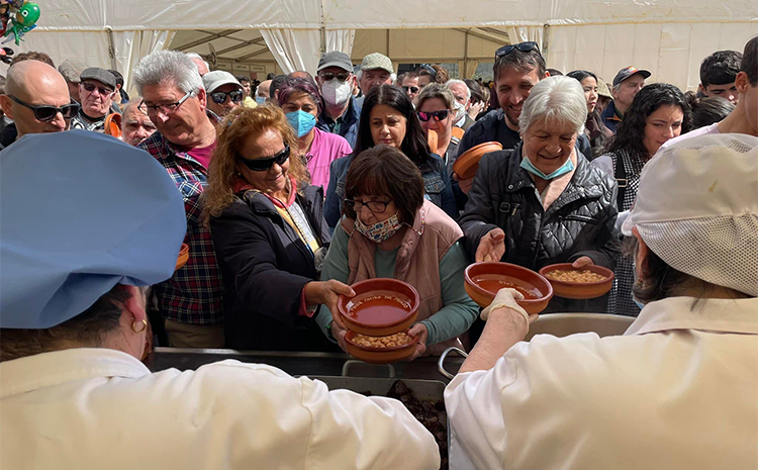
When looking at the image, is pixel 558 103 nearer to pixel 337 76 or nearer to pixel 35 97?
pixel 337 76

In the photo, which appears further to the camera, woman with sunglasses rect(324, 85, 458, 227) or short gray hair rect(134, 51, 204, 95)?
woman with sunglasses rect(324, 85, 458, 227)

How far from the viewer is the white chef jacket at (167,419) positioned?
743 millimetres

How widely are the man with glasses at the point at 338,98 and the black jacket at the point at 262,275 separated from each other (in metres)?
2.33

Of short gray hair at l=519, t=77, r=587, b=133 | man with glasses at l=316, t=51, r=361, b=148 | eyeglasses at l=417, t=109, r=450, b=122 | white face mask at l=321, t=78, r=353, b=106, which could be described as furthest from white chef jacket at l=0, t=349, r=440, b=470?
white face mask at l=321, t=78, r=353, b=106

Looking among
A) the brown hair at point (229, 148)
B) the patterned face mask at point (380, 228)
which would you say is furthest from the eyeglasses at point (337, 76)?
the patterned face mask at point (380, 228)

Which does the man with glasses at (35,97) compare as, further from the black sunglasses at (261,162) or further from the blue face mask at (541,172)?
the blue face mask at (541,172)

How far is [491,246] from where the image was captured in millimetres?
2025

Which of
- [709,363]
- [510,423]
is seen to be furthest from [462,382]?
[709,363]

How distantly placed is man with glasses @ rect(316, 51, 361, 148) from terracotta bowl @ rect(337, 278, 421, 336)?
105 inches

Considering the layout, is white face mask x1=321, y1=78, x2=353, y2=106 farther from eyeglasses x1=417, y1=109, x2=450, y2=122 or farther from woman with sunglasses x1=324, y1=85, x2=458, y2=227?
woman with sunglasses x1=324, y1=85, x2=458, y2=227

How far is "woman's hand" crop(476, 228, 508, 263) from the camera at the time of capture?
6.55 ft

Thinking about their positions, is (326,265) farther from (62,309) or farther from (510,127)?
(510,127)

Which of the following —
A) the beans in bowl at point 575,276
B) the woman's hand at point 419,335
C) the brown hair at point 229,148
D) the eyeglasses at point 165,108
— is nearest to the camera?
the woman's hand at point 419,335

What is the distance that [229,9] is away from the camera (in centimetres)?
1059
